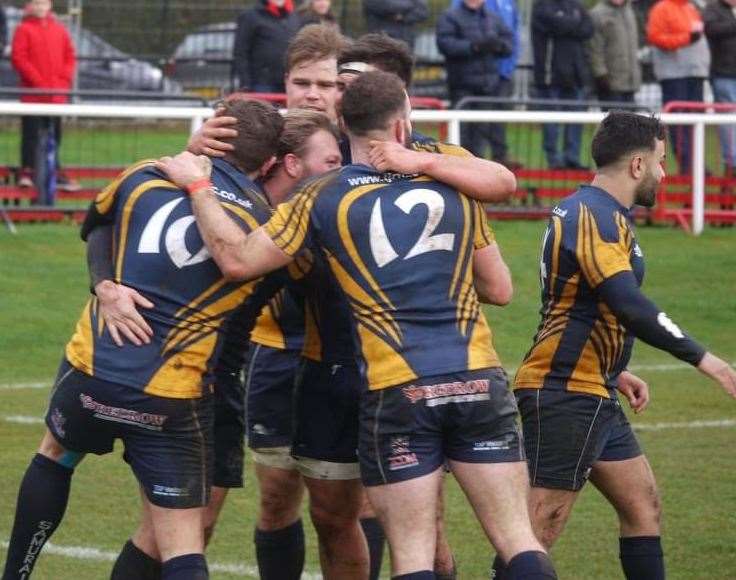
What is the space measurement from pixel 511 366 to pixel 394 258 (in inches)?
254

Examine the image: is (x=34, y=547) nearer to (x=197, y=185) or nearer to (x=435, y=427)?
(x=197, y=185)

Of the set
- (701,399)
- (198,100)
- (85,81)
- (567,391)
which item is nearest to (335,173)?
(567,391)

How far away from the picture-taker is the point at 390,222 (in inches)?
213

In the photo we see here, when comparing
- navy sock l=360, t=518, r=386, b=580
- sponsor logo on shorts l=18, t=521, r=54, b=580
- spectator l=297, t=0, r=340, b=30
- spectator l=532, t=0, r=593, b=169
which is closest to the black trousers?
spectator l=297, t=0, r=340, b=30

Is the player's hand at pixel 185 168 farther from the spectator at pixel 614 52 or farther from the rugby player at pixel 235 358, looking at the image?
the spectator at pixel 614 52

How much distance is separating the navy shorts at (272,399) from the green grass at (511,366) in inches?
37.2

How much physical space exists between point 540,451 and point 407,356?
3.68ft

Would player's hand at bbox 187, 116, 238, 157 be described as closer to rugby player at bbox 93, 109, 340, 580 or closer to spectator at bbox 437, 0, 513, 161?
rugby player at bbox 93, 109, 340, 580

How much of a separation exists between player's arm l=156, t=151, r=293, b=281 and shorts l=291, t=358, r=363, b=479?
70 cm

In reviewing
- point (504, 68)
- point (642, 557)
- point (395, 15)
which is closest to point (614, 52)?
point (504, 68)

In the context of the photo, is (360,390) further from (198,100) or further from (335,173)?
(198,100)

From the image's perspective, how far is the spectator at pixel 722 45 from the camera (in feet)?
58.0

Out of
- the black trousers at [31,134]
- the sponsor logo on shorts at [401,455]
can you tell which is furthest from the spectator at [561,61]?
the sponsor logo on shorts at [401,455]

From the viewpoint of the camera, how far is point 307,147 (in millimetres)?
6098
